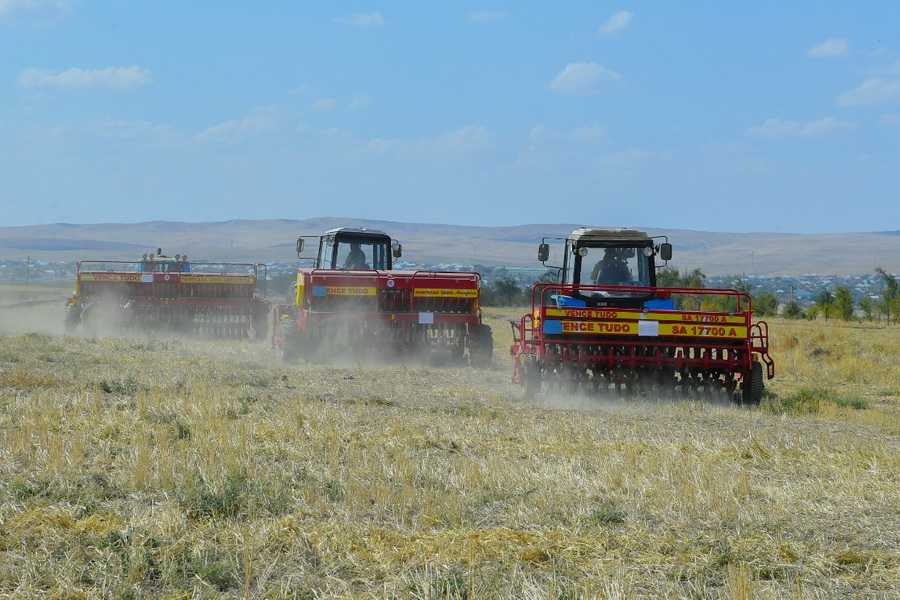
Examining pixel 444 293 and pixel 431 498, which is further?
pixel 444 293

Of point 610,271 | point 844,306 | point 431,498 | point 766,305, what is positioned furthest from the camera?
point 766,305

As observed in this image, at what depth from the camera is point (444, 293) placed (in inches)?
770

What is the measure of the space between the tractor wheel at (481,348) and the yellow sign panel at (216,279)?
8465mm

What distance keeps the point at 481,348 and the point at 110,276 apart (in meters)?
10.7

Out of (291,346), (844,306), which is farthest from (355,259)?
(844,306)

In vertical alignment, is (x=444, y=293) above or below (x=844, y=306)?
above

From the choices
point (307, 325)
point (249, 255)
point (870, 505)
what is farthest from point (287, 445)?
point (249, 255)

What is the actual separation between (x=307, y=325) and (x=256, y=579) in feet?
43.8

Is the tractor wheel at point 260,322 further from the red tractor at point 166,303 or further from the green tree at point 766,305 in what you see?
the green tree at point 766,305

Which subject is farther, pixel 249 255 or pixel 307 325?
pixel 249 255

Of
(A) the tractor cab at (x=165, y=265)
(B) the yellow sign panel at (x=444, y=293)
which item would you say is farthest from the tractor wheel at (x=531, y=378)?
(A) the tractor cab at (x=165, y=265)

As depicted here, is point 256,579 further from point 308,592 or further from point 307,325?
point 307,325

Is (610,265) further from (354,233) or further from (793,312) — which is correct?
(793,312)

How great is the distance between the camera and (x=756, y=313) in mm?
47062
